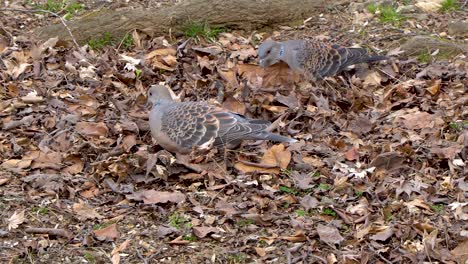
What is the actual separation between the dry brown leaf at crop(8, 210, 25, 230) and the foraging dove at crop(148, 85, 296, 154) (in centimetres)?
141

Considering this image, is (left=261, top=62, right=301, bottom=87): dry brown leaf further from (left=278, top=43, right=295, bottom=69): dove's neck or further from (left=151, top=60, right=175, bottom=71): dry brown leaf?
(left=151, top=60, right=175, bottom=71): dry brown leaf

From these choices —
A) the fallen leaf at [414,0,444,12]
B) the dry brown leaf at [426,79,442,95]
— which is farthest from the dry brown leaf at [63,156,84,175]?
the fallen leaf at [414,0,444,12]

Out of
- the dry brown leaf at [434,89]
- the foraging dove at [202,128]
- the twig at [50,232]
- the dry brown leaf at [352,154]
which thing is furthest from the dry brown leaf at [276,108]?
the twig at [50,232]

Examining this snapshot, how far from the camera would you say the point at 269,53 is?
7531mm

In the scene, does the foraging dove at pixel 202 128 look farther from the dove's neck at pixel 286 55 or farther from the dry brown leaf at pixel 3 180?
the dove's neck at pixel 286 55

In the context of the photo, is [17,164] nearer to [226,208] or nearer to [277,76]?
[226,208]

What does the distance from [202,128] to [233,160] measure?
1.21 ft

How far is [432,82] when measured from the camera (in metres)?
6.99

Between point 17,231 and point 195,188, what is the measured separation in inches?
49.5

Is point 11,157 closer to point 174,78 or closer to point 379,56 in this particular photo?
point 174,78

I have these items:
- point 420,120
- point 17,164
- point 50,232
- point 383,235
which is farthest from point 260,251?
point 420,120

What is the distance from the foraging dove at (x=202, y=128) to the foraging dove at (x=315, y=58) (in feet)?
5.06

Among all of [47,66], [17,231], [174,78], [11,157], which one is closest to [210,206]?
[17,231]

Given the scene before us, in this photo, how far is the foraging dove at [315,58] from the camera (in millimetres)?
7492
